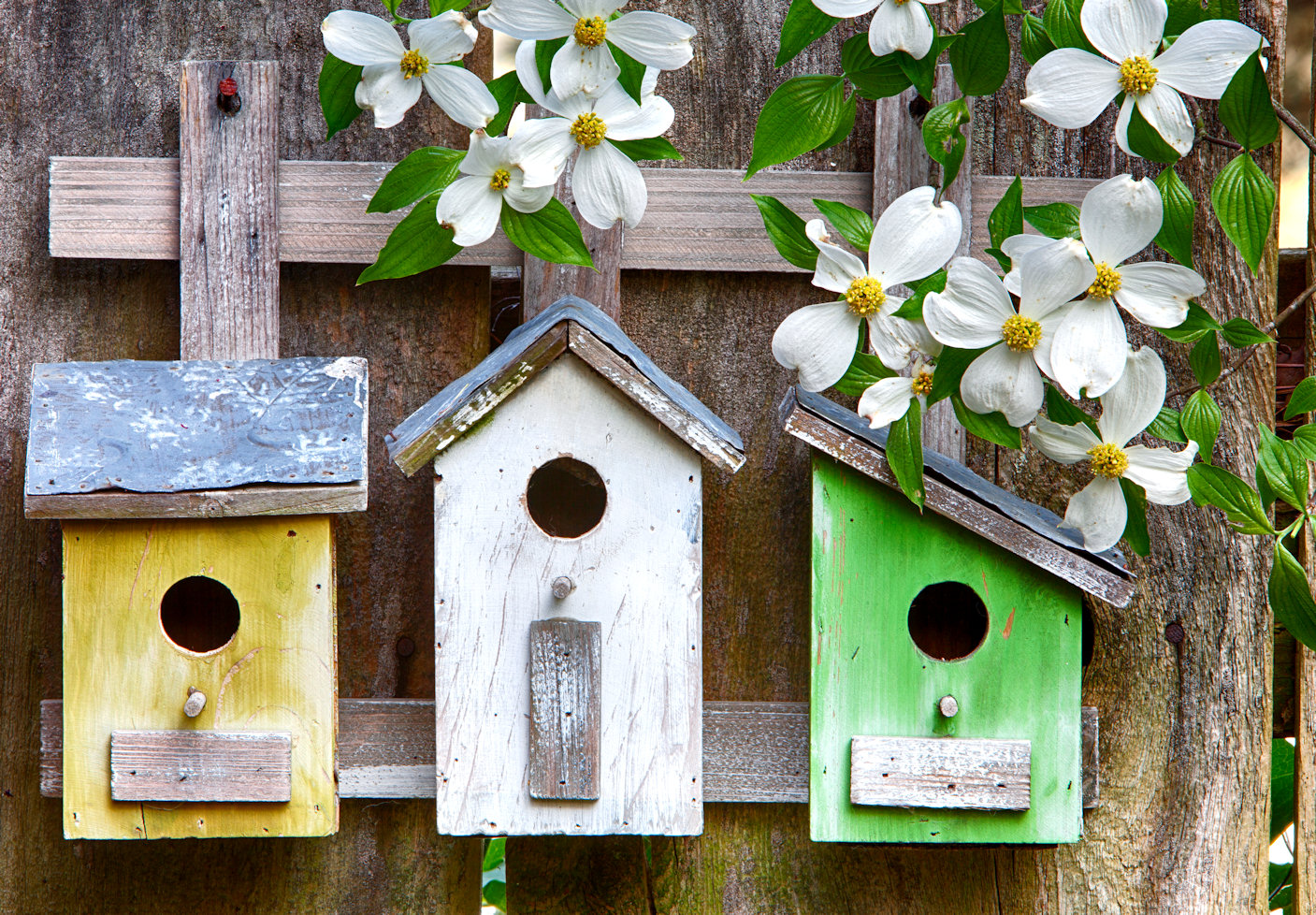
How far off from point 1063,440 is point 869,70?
377 mm

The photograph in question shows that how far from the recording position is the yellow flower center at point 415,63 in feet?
3.22

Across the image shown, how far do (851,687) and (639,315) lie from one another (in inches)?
18.2

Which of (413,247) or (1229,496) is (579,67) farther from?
(1229,496)

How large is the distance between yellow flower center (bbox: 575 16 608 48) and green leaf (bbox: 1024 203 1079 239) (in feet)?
1.32

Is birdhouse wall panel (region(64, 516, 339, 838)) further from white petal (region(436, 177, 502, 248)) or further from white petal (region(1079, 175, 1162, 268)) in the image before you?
white petal (region(1079, 175, 1162, 268))

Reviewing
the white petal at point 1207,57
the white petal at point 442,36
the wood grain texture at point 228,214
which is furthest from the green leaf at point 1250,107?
the wood grain texture at point 228,214

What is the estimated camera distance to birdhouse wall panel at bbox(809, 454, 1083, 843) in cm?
104

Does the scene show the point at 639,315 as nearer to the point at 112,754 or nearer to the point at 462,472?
the point at 462,472

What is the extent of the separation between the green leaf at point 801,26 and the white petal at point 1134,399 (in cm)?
40

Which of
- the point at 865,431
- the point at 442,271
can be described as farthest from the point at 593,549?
the point at 442,271

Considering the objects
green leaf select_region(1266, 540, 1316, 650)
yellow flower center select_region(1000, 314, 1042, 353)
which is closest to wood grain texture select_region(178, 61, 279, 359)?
yellow flower center select_region(1000, 314, 1042, 353)

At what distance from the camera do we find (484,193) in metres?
0.97

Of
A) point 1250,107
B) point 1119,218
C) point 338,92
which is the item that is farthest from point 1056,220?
point 338,92

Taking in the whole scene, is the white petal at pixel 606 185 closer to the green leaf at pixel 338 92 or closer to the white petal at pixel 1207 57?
the green leaf at pixel 338 92
